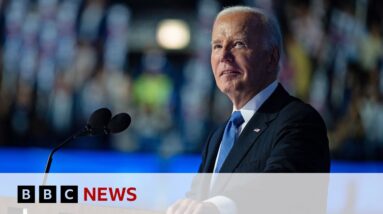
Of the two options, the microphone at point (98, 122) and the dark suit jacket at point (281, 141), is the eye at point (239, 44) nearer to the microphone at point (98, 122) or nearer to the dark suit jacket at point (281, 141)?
the dark suit jacket at point (281, 141)

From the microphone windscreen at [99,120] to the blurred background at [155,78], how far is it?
7.80ft

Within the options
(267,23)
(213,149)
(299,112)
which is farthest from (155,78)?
(299,112)

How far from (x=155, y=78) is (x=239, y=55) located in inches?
101

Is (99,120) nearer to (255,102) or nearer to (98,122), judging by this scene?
(98,122)

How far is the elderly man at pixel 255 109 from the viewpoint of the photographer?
1.66 meters

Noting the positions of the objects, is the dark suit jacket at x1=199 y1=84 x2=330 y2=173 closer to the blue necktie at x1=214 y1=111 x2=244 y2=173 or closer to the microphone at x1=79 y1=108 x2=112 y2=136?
the blue necktie at x1=214 y1=111 x2=244 y2=173

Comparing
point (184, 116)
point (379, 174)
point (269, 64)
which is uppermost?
point (269, 64)

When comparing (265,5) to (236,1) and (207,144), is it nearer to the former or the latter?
(236,1)

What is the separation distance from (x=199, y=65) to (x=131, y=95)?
451mm

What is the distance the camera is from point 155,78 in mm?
4383

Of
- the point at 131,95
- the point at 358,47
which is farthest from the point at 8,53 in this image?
the point at 358,47

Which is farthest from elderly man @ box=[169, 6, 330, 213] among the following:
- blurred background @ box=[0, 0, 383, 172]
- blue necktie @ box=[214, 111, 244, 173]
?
blurred background @ box=[0, 0, 383, 172]

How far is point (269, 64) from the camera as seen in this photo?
190 cm

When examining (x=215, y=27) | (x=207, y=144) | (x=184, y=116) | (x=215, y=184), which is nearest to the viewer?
(x=215, y=184)
